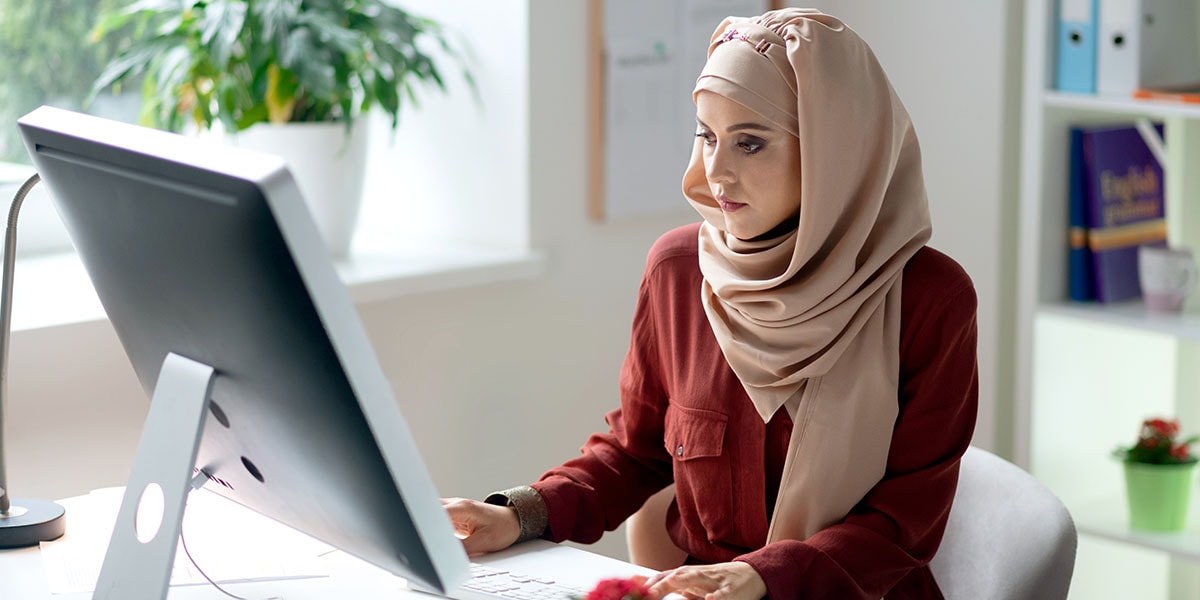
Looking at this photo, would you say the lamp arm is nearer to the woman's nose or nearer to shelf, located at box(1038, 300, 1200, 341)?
the woman's nose

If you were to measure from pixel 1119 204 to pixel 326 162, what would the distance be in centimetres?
153

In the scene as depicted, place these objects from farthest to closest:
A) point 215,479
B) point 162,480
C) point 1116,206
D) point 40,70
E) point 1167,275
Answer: point 1116,206 < point 1167,275 < point 40,70 < point 215,479 < point 162,480

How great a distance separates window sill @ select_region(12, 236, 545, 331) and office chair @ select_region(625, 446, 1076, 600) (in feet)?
2.09

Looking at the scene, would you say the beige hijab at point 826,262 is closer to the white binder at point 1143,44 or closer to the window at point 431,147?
the window at point 431,147

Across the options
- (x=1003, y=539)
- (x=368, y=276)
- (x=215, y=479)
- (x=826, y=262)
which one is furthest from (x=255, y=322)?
→ (x=368, y=276)

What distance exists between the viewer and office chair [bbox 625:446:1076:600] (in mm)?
1568

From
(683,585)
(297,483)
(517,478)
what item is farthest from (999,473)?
(517,478)

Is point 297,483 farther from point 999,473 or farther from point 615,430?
point 999,473

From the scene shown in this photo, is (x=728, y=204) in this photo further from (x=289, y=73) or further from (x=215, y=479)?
(x=289, y=73)

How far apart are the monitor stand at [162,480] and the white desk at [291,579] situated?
0.69 ft

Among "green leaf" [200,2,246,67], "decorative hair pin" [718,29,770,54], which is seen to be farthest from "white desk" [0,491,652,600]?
"green leaf" [200,2,246,67]

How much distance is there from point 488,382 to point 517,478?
0.20 m

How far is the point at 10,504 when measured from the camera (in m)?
1.55

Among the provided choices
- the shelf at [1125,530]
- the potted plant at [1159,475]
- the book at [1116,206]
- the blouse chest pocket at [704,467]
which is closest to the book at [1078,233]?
the book at [1116,206]
